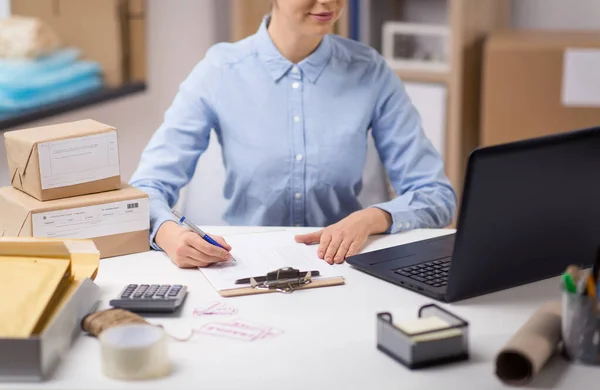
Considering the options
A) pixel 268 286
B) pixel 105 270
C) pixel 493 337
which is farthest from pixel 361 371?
pixel 105 270

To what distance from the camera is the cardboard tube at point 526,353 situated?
1095 millimetres

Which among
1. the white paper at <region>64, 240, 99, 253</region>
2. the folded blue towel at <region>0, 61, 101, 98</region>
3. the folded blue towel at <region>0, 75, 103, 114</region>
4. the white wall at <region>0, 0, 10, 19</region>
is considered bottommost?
the white paper at <region>64, 240, 99, 253</region>

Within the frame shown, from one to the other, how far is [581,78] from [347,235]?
166 cm

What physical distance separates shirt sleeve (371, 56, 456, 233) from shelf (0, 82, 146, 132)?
3.69 feet

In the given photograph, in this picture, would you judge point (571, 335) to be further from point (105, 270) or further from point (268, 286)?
point (105, 270)

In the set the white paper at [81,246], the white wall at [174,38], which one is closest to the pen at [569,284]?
the white paper at [81,246]

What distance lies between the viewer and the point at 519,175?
4.16ft

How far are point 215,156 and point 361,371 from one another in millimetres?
1057

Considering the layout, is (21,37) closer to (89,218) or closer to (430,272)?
(89,218)

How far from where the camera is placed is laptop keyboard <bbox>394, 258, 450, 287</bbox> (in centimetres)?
142

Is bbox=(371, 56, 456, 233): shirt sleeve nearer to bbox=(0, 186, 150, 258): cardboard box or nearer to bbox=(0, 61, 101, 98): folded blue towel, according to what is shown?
bbox=(0, 186, 150, 258): cardboard box

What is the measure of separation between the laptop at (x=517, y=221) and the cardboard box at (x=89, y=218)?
41 cm

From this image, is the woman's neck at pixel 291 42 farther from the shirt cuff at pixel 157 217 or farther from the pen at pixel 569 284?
the pen at pixel 569 284

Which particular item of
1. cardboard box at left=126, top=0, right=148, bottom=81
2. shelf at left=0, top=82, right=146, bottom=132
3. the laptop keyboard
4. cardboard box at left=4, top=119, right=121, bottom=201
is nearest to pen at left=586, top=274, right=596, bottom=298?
the laptop keyboard
